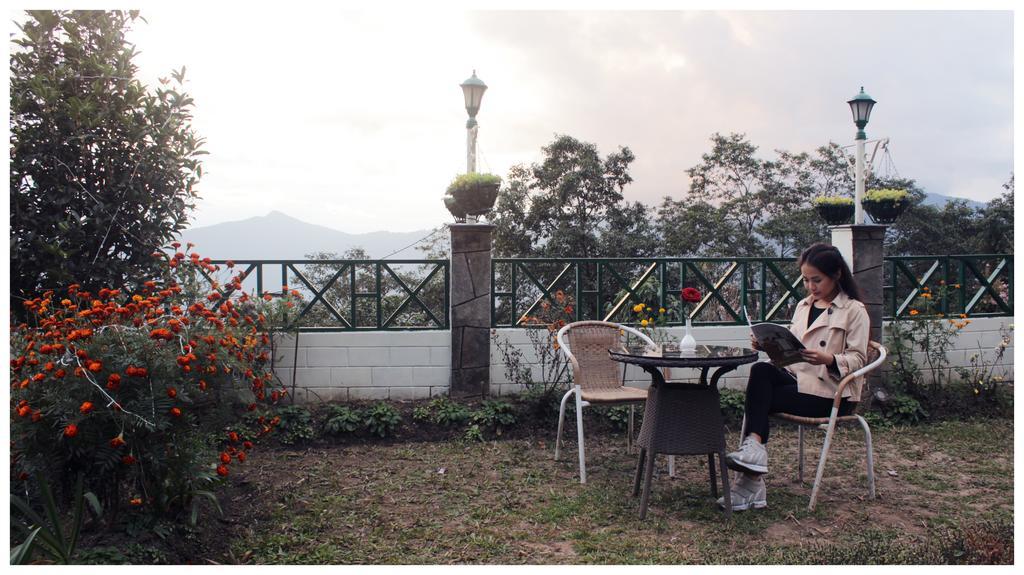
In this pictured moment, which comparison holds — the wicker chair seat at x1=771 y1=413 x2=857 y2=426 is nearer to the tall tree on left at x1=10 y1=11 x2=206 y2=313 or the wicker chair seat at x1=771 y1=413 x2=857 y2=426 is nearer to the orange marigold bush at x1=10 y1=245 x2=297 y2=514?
the orange marigold bush at x1=10 y1=245 x2=297 y2=514

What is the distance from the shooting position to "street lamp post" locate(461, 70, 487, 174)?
5672mm

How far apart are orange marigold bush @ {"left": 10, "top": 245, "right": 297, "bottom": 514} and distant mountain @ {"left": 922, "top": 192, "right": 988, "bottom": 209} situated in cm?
1248

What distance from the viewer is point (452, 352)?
547 cm

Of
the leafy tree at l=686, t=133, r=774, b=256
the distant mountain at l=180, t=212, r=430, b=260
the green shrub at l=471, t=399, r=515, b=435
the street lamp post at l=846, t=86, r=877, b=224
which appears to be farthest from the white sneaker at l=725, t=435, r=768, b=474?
the leafy tree at l=686, t=133, r=774, b=256

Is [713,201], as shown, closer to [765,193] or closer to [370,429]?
[765,193]

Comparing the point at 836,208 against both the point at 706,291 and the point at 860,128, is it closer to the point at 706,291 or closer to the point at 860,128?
the point at 860,128

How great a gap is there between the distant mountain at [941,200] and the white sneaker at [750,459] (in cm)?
1083

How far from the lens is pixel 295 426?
4930mm

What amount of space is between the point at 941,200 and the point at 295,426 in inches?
465

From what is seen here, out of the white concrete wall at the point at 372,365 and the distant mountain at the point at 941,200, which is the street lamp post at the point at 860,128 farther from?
the distant mountain at the point at 941,200

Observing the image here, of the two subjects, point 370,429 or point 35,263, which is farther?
point 370,429

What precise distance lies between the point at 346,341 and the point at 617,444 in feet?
6.65
